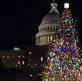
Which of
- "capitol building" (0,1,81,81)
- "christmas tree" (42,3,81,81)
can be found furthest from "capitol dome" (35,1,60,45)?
"christmas tree" (42,3,81,81)

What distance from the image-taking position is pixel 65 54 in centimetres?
5609

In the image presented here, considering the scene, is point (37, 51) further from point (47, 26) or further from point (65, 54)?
point (65, 54)

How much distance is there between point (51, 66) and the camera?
191 ft

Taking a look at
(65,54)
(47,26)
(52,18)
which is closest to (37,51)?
(47,26)

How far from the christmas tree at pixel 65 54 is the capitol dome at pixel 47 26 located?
79300mm

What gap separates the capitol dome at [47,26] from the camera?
139 meters

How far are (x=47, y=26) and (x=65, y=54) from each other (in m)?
86.4

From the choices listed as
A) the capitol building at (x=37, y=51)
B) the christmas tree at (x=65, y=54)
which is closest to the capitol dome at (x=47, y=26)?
the capitol building at (x=37, y=51)

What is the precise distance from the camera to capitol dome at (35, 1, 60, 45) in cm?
13862

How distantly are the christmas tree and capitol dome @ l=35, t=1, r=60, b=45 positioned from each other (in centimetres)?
7930

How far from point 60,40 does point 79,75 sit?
6513 millimetres

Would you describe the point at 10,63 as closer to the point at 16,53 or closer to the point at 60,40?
the point at 16,53

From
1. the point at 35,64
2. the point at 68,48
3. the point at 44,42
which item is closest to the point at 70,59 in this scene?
the point at 68,48

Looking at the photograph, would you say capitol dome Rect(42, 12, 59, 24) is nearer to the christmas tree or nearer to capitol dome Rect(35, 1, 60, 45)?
capitol dome Rect(35, 1, 60, 45)
